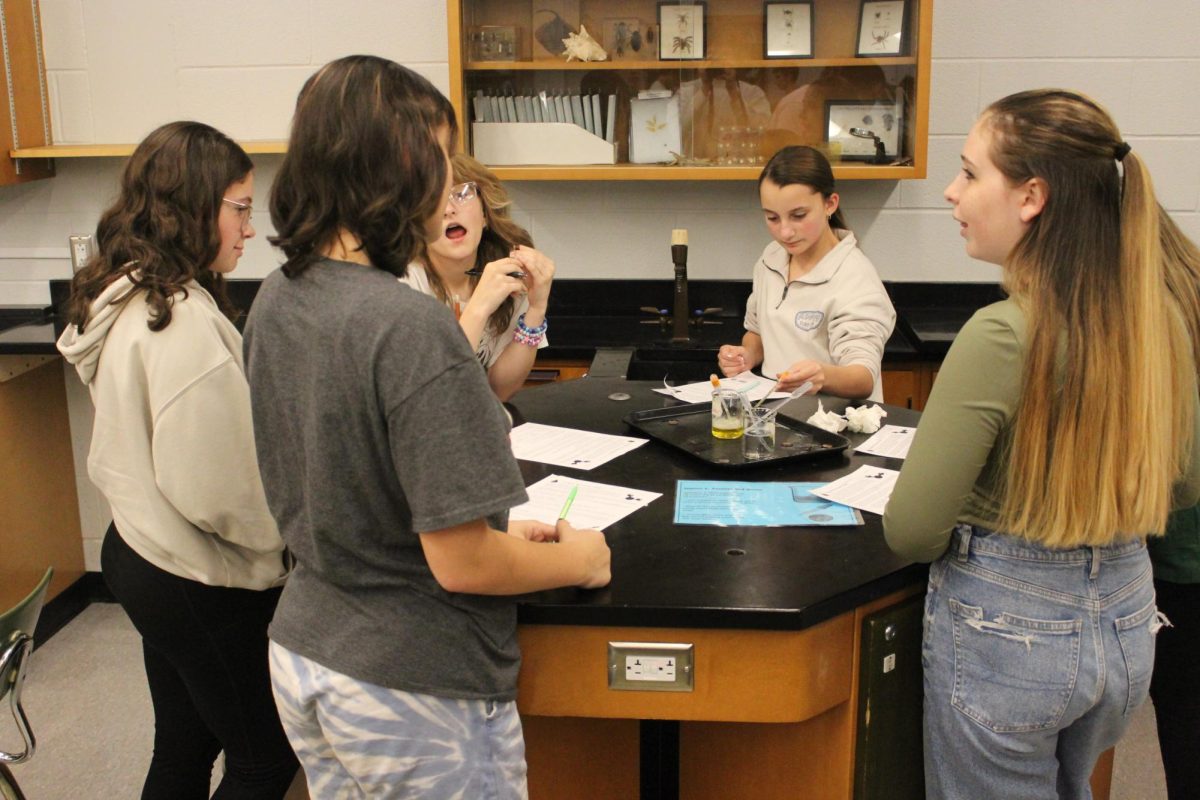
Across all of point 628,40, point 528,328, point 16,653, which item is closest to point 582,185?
point 628,40

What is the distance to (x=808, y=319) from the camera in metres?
2.82

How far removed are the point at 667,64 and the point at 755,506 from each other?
1949 millimetres

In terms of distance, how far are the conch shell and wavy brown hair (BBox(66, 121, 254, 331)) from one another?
1.79m

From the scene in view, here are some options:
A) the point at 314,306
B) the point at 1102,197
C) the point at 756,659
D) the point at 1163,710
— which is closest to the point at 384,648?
the point at 314,306

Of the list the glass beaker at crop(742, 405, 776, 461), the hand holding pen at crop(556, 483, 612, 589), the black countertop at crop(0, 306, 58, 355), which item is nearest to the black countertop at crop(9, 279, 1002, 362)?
the black countertop at crop(0, 306, 58, 355)

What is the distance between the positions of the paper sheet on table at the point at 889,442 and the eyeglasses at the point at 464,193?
1.00m

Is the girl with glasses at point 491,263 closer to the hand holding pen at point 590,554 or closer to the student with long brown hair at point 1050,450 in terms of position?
the hand holding pen at point 590,554

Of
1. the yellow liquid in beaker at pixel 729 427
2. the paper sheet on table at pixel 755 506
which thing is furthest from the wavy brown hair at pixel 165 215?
the yellow liquid in beaker at pixel 729 427

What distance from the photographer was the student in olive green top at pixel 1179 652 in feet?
5.57

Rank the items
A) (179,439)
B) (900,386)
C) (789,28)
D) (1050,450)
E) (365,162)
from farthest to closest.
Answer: (789,28) < (900,386) < (179,439) < (1050,450) < (365,162)

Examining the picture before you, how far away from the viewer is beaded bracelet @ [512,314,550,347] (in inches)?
99.5

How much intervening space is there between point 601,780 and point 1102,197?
1.19 m

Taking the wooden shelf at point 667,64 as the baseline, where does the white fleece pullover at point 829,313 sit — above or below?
below

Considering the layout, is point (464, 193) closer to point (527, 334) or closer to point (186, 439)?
point (527, 334)
